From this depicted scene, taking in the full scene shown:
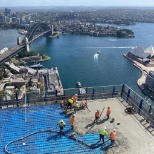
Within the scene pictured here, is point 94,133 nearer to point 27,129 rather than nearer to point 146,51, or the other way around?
point 27,129

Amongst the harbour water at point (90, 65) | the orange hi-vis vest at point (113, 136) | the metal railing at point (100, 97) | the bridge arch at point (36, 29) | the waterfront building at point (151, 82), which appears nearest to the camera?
the orange hi-vis vest at point (113, 136)

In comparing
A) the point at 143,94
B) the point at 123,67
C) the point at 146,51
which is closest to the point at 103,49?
the point at 146,51

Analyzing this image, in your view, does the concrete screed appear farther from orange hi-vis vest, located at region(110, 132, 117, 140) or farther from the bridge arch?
the bridge arch

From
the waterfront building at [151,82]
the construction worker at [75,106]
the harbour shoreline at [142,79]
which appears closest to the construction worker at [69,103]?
the construction worker at [75,106]

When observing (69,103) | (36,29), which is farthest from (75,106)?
(36,29)

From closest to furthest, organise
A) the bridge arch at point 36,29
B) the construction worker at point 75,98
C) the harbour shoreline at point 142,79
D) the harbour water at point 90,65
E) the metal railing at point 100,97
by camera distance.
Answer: the metal railing at point 100,97
the construction worker at point 75,98
the harbour shoreline at point 142,79
the harbour water at point 90,65
the bridge arch at point 36,29

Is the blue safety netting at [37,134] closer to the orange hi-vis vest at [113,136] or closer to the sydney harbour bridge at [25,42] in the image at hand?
the orange hi-vis vest at [113,136]

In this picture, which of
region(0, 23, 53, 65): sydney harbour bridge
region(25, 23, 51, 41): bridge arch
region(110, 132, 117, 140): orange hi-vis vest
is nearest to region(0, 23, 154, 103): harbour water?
region(0, 23, 53, 65): sydney harbour bridge
